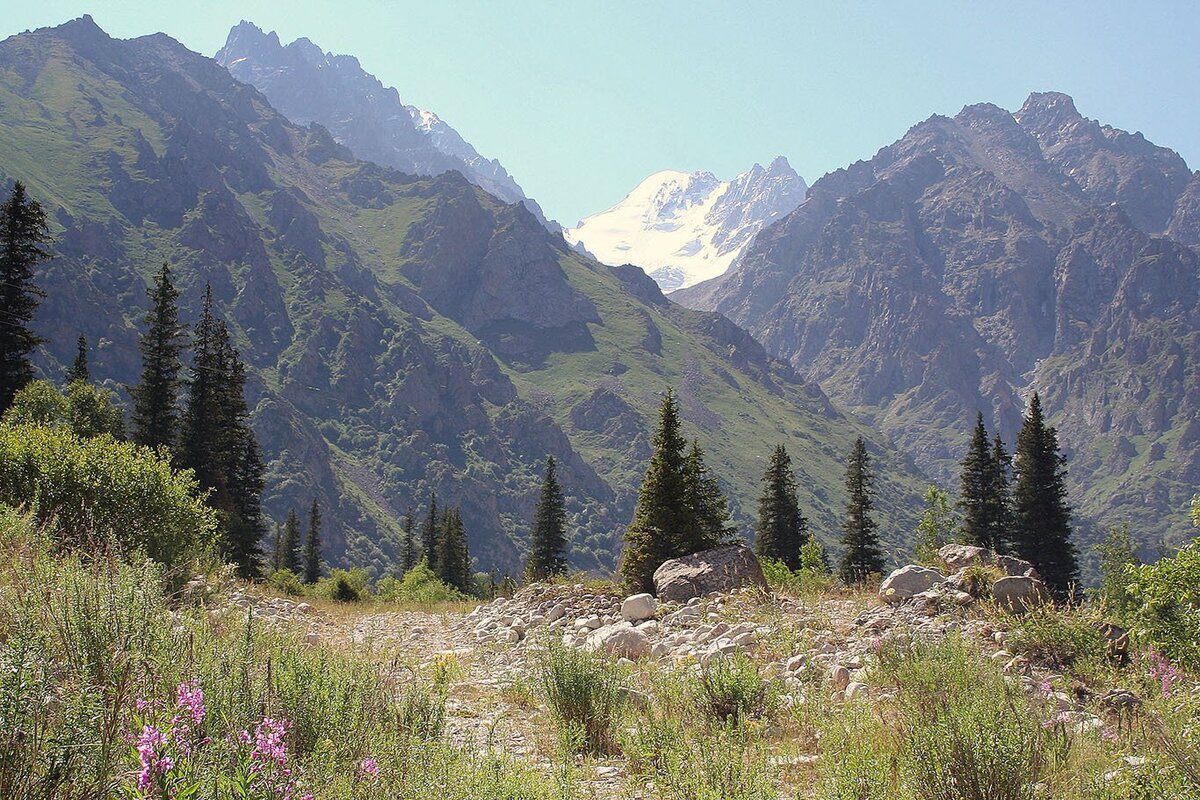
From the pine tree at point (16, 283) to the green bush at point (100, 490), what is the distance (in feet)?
86.7

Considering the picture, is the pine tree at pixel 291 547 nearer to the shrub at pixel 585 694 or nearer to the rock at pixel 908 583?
the rock at pixel 908 583

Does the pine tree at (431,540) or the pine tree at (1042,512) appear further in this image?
the pine tree at (431,540)

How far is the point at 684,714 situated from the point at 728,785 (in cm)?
305

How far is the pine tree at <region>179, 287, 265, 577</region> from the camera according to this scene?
157 feet

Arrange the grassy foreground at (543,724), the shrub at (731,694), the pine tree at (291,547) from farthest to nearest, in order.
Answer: the pine tree at (291,547) < the shrub at (731,694) < the grassy foreground at (543,724)

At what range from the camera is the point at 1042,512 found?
58844 millimetres

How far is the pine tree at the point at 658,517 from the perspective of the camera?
25203 mm

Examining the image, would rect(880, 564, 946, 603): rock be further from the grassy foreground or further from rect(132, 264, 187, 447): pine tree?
rect(132, 264, 187, 447): pine tree

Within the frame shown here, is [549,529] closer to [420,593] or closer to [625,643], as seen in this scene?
[420,593]

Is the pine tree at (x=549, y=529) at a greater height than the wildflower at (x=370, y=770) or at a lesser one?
lesser

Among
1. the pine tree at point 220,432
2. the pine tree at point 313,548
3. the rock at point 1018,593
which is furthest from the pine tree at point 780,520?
the pine tree at point 313,548

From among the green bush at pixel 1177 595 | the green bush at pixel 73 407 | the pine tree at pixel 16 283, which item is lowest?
the green bush at pixel 1177 595

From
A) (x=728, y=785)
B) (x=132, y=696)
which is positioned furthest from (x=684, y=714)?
(x=132, y=696)

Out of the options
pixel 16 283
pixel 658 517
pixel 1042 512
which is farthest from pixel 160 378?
pixel 1042 512
